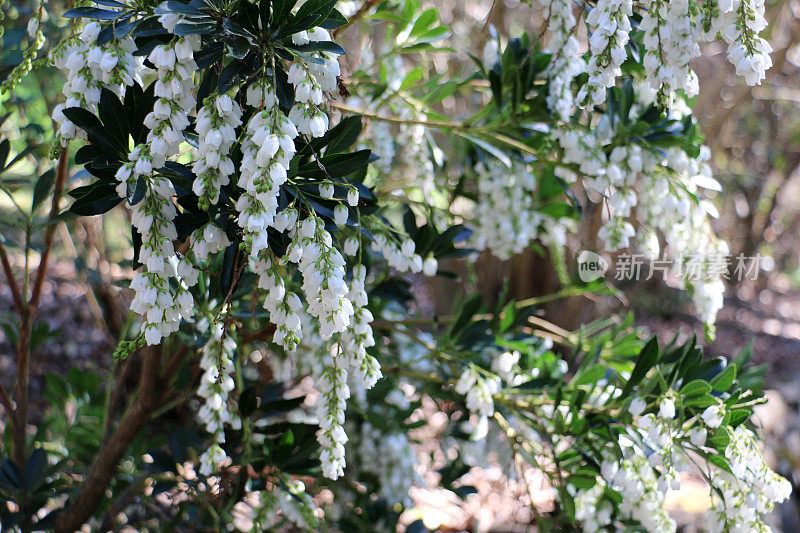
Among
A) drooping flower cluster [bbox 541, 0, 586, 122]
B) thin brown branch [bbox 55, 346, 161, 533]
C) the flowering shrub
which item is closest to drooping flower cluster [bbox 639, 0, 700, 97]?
the flowering shrub

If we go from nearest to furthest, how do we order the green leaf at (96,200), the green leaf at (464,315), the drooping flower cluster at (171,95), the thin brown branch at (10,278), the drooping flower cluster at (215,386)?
1. the drooping flower cluster at (171,95)
2. the green leaf at (96,200)
3. the drooping flower cluster at (215,386)
4. the thin brown branch at (10,278)
5. the green leaf at (464,315)

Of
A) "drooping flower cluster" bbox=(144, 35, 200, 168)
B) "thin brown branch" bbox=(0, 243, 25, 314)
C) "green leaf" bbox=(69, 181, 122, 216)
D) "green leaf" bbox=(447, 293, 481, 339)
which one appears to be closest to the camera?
"drooping flower cluster" bbox=(144, 35, 200, 168)

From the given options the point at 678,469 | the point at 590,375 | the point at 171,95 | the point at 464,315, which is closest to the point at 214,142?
the point at 171,95

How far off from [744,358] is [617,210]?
19.1 inches

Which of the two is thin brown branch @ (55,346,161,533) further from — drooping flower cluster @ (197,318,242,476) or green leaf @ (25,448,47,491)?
drooping flower cluster @ (197,318,242,476)

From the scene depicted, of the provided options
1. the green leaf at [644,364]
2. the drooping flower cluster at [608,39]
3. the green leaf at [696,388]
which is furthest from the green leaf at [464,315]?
the drooping flower cluster at [608,39]

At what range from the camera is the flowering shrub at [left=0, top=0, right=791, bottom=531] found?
31.3 inches

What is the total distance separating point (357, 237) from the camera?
1.02 metres

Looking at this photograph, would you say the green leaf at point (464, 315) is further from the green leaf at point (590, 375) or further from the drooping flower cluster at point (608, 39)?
the drooping flower cluster at point (608, 39)

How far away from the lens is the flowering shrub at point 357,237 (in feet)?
2.60

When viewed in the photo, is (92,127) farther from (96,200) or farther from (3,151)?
(3,151)

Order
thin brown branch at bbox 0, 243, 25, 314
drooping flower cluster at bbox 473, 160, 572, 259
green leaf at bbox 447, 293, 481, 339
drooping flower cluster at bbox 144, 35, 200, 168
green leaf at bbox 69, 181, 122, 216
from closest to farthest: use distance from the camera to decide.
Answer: drooping flower cluster at bbox 144, 35, 200, 168, green leaf at bbox 69, 181, 122, 216, thin brown branch at bbox 0, 243, 25, 314, green leaf at bbox 447, 293, 481, 339, drooping flower cluster at bbox 473, 160, 572, 259

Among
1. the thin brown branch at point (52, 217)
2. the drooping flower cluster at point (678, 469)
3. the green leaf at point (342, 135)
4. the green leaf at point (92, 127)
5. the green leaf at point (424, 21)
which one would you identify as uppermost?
the green leaf at point (424, 21)

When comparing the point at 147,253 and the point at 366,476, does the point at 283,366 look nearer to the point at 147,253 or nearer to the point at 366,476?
the point at 366,476
